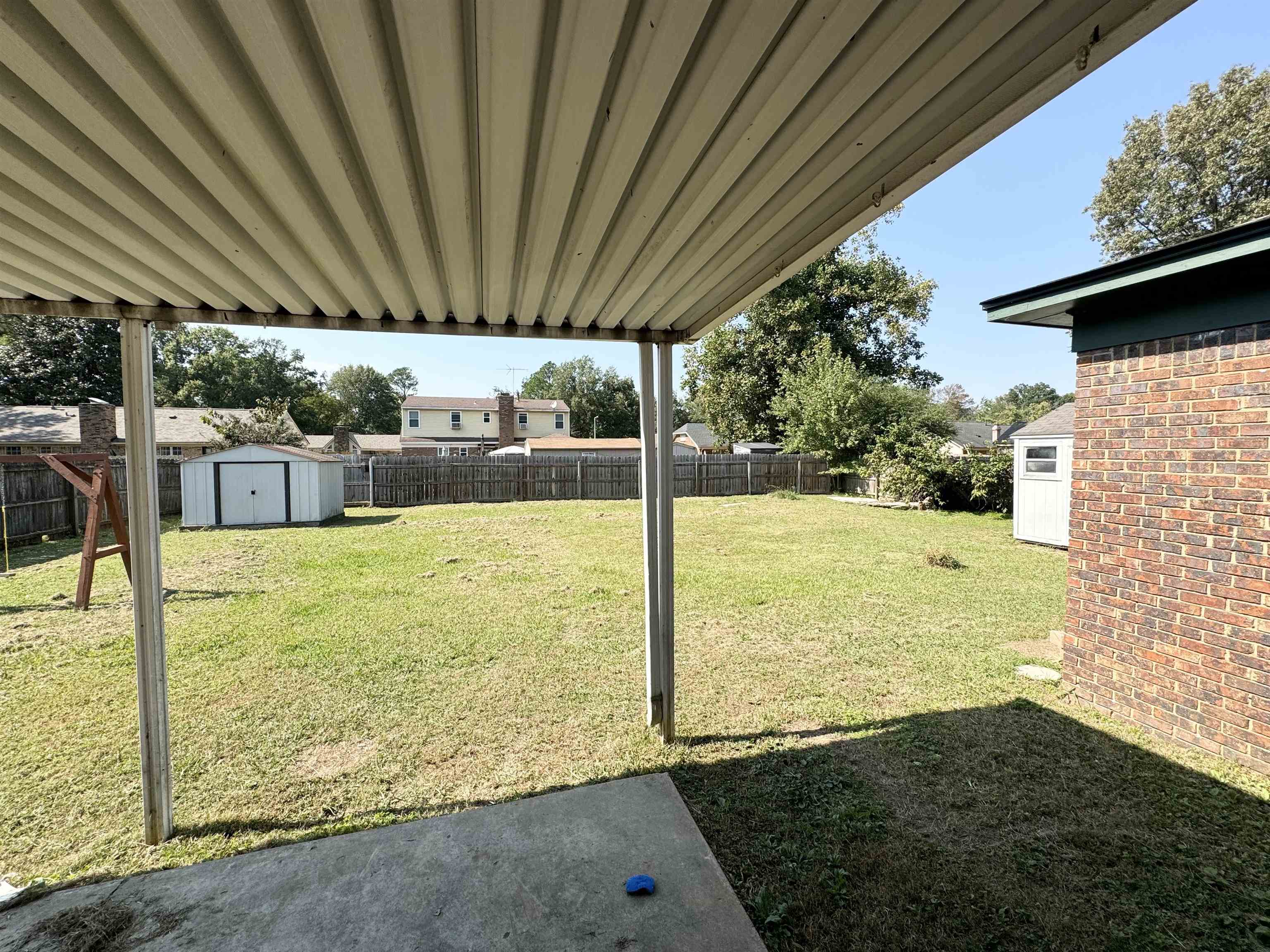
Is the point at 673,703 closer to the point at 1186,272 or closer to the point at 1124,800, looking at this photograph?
the point at 1124,800

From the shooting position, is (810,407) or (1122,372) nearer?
(1122,372)

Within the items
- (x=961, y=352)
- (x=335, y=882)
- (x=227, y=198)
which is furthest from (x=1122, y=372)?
(x=961, y=352)

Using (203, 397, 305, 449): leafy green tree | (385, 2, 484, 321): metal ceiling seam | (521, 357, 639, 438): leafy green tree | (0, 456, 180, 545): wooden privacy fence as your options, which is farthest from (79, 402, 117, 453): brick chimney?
(521, 357, 639, 438): leafy green tree

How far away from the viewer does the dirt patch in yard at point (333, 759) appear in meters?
2.84

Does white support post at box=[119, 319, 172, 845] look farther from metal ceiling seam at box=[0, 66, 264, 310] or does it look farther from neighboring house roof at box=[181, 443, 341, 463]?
neighboring house roof at box=[181, 443, 341, 463]

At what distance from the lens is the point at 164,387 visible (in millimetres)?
29203

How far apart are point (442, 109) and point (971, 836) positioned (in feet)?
10.7

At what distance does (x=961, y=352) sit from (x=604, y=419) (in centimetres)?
2373

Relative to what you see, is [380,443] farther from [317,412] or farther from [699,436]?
[699,436]

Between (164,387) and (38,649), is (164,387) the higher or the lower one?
the higher one

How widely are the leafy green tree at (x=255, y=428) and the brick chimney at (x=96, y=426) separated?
255 centimetres

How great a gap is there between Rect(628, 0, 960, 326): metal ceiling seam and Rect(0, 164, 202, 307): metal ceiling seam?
6.07 feet

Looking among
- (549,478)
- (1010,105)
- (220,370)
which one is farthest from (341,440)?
(1010,105)

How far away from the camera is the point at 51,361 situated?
73.0 ft
